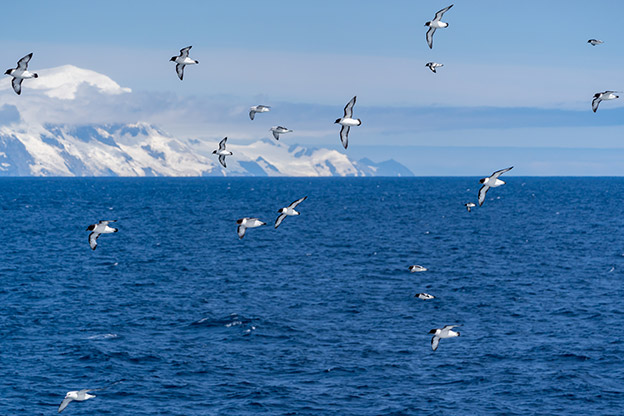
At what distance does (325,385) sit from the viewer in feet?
185

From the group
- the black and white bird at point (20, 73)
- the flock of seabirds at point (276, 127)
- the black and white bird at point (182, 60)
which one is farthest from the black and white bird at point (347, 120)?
the black and white bird at point (20, 73)


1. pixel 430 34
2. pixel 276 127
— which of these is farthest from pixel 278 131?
pixel 430 34

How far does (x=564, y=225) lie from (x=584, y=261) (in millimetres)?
65849

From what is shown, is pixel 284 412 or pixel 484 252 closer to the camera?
pixel 284 412

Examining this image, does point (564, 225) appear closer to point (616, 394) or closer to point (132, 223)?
point (132, 223)

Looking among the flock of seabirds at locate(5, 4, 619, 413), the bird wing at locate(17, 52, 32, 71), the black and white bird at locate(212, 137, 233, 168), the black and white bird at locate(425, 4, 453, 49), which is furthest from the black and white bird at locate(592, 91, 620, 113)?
the bird wing at locate(17, 52, 32, 71)

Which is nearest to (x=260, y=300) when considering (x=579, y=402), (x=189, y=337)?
(x=189, y=337)

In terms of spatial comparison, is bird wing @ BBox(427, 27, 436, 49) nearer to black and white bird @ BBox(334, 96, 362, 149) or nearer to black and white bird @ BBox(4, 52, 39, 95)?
black and white bird @ BBox(334, 96, 362, 149)

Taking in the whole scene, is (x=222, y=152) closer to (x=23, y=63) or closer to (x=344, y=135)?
(x=344, y=135)

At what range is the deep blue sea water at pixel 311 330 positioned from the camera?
5362 centimetres

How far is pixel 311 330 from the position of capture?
71.6 metres

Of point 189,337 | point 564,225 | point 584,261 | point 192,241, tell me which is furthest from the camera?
point 564,225

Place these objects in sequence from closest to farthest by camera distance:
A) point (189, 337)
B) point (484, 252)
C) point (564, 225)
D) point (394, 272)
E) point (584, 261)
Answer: point (189, 337) → point (394, 272) → point (584, 261) → point (484, 252) → point (564, 225)

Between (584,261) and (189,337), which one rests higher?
(584,261)
